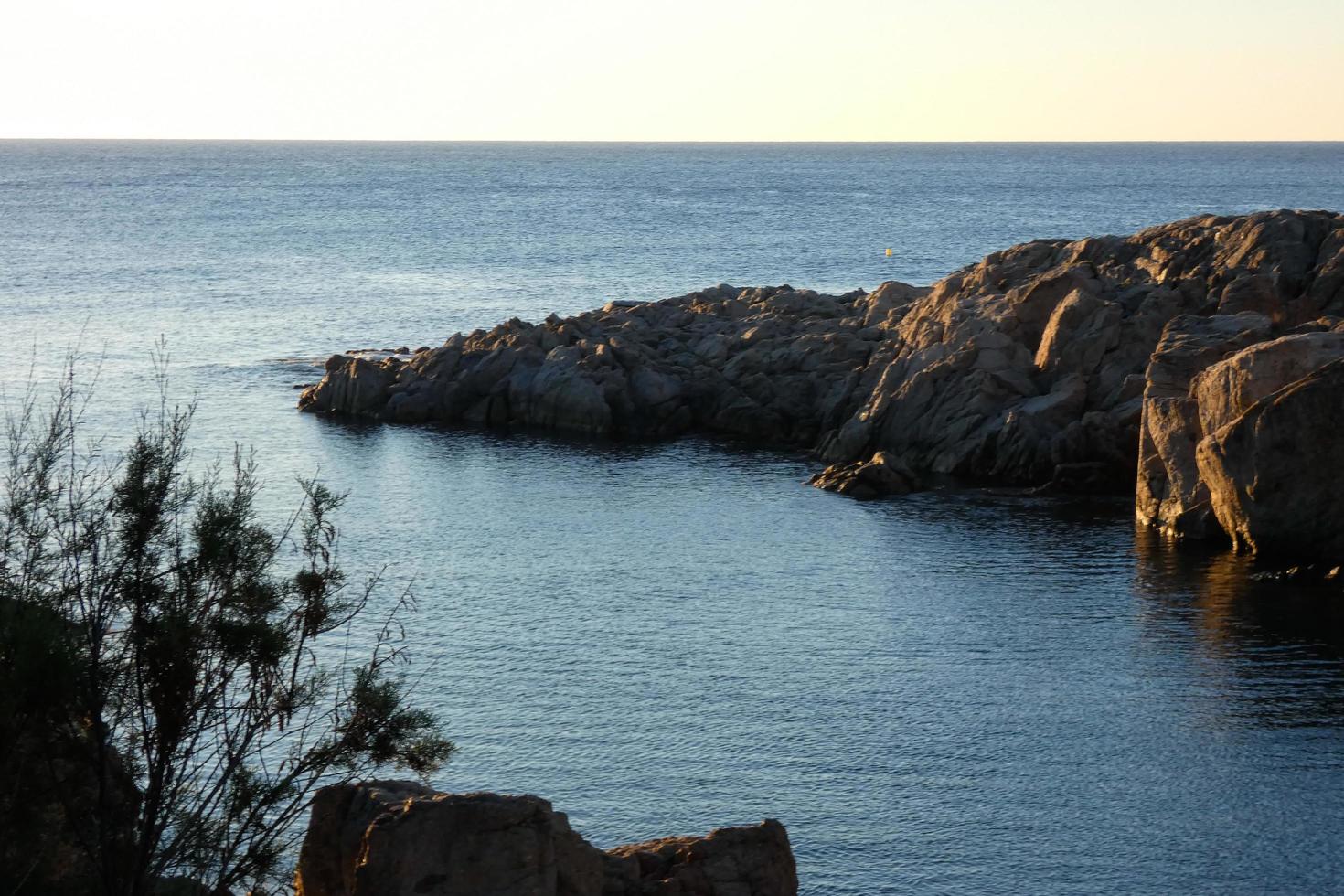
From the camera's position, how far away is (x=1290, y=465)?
186 feet

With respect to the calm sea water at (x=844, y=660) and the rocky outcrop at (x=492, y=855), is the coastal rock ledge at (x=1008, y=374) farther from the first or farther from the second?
the rocky outcrop at (x=492, y=855)

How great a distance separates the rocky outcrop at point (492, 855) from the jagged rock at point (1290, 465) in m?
38.5

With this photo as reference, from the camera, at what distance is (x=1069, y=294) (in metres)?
77.1

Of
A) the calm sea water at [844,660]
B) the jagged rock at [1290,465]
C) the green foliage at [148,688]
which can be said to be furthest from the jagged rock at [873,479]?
the green foliage at [148,688]

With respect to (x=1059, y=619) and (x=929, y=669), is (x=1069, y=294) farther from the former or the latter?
(x=929, y=669)

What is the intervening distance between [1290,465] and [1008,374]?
19.5 metres

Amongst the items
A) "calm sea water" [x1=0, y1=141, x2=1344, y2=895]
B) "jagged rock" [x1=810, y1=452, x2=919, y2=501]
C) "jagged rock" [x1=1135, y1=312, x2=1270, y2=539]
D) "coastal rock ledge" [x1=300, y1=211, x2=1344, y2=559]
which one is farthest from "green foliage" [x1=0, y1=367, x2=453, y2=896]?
"jagged rock" [x1=810, y1=452, x2=919, y2=501]

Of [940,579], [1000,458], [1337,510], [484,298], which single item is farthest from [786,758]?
[484,298]

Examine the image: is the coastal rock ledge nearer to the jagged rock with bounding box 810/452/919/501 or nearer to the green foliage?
the jagged rock with bounding box 810/452/919/501

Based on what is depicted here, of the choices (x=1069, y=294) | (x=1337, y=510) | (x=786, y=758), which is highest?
(x=1069, y=294)

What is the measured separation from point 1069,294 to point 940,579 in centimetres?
2495

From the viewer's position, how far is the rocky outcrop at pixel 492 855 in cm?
2219

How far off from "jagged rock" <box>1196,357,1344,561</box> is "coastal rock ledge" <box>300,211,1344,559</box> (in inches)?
3.7

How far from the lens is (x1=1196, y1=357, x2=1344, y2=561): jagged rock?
5591 cm
